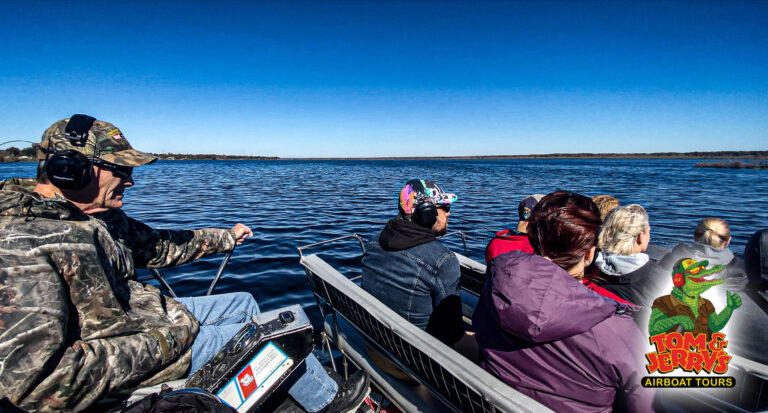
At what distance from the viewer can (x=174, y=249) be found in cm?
308

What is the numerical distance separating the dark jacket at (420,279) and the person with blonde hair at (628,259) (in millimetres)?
1387

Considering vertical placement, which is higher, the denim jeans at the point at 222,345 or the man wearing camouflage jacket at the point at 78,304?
the man wearing camouflage jacket at the point at 78,304

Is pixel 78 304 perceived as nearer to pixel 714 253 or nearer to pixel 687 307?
pixel 687 307

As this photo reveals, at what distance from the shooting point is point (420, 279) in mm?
2301

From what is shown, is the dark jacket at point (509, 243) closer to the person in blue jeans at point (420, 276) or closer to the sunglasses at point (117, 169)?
the person in blue jeans at point (420, 276)

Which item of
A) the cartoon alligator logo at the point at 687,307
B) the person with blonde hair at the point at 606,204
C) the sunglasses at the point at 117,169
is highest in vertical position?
the sunglasses at the point at 117,169

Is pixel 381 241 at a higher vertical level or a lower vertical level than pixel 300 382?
higher

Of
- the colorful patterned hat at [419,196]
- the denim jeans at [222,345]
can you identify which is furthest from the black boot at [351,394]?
the colorful patterned hat at [419,196]

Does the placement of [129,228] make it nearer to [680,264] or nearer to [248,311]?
[248,311]

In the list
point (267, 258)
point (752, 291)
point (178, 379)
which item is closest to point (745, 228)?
point (752, 291)

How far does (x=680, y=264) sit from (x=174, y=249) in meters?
4.43

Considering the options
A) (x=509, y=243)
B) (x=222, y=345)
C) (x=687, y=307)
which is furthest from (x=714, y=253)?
(x=222, y=345)

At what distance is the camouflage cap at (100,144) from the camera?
1831 millimetres

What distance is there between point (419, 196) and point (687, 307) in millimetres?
2076
